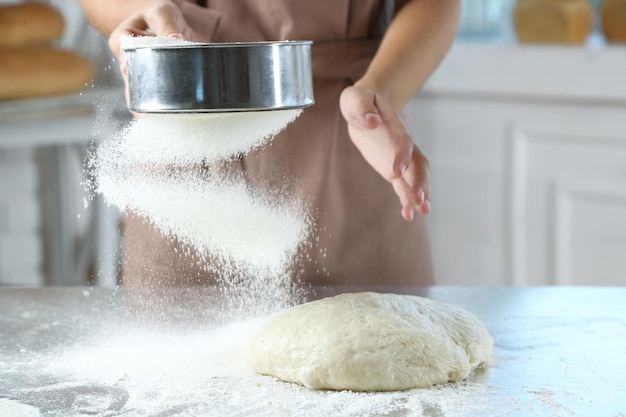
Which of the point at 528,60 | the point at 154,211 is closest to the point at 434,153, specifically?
the point at 528,60

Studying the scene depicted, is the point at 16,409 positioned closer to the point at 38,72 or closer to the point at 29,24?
the point at 38,72

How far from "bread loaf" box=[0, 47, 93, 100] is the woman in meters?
0.98

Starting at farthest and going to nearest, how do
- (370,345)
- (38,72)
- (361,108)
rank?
(38,72) < (361,108) < (370,345)

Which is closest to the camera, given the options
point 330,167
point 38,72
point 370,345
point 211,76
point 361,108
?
point 211,76

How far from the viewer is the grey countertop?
872mm

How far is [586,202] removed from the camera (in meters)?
2.12

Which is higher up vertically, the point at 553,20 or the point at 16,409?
the point at 553,20

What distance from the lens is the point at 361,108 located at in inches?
44.0

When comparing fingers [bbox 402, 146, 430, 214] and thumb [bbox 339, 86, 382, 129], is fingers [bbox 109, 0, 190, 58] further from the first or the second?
fingers [bbox 402, 146, 430, 214]

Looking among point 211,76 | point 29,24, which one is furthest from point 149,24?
point 29,24

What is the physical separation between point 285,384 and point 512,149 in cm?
138

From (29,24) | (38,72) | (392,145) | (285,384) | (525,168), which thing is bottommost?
(285,384)

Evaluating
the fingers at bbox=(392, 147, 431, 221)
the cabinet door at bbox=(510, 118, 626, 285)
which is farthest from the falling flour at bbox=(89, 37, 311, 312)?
the cabinet door at bbox=(510, 118, 626, 285)

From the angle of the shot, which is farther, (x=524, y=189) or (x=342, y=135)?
(x=524, y=189)
